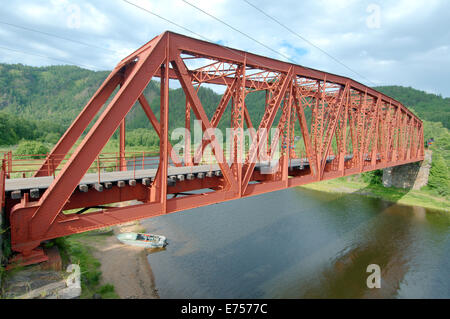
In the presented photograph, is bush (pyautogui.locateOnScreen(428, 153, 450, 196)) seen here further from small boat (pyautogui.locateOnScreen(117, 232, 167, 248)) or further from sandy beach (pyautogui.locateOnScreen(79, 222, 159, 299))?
sandy beach (pyautogui.locateOnScreen(79, 222, 159, 299))

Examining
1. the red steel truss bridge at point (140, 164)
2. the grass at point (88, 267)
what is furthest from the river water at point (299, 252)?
the red steel truss bridge at point (140, 164)

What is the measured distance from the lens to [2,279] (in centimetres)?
571

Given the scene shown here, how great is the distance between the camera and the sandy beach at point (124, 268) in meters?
15.7

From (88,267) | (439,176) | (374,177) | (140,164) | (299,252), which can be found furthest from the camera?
(374,177)

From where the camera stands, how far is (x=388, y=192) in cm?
3944

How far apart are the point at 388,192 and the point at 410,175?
565 centimetres

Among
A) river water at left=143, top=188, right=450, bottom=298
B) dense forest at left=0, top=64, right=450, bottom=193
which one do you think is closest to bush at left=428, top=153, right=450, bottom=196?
dense forest at left=0, top=64, right=450, bottom=193

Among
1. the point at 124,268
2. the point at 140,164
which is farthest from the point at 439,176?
the point at 140,164

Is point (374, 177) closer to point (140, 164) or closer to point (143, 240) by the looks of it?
point (143, 240)

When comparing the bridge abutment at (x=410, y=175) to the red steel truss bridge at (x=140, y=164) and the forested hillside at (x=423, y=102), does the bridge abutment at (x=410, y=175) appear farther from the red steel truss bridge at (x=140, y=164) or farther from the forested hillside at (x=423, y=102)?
the forested hillside at (x=423, y=102)

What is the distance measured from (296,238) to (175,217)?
536 inches

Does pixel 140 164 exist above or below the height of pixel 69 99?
below

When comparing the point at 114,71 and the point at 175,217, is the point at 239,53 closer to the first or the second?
the point at 114,71

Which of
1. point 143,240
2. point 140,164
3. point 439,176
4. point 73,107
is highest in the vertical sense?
point 73,107
